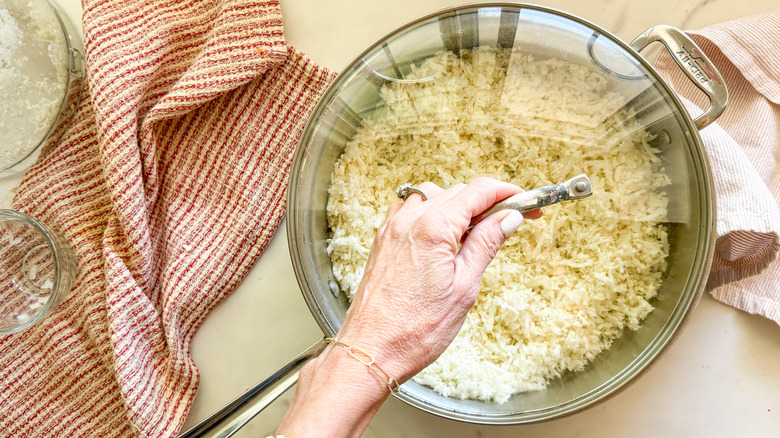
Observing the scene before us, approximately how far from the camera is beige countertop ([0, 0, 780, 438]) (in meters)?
0.85

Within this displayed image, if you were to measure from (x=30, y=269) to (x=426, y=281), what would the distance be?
2.33ft

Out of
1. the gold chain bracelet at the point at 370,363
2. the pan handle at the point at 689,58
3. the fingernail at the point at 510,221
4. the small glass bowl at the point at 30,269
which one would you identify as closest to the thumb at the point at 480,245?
the fingernail at the point at 510,221

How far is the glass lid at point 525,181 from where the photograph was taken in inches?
29.0

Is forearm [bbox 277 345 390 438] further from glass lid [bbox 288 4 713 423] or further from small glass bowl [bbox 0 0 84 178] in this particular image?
small glass bowl [bbox 0 0 84 178]

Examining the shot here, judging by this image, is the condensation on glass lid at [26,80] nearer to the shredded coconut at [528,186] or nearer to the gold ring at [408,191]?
the shredded coconut at [528,186]

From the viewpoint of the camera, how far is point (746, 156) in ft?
2.70

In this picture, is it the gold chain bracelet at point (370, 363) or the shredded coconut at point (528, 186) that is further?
the shredded coconut at point (528, 186)

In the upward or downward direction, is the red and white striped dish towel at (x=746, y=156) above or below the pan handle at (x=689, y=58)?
below

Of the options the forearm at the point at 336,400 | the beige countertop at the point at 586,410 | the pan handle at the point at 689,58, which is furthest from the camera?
the beige countertop at the point at 586,410

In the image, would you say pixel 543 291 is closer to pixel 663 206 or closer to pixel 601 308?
pixel 601 308

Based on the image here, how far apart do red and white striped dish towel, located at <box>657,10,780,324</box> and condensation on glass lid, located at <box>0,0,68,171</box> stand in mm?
964

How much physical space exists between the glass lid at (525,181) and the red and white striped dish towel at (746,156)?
0.38ft

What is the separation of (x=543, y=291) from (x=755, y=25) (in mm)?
510

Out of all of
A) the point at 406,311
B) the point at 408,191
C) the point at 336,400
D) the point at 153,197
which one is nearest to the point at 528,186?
the point at 408,191
